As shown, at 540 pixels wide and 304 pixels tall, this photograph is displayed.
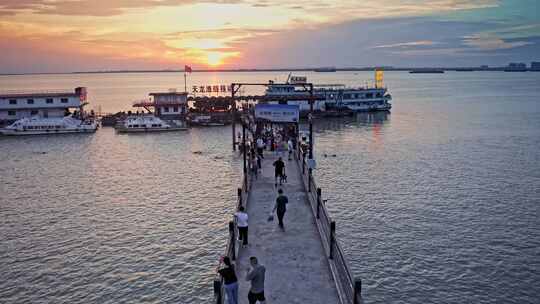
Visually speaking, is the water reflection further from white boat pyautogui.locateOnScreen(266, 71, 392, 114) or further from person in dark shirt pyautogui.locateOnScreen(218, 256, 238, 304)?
person in dark shirt pyautogui.locateOnScreen(218, 256, 238, 304)

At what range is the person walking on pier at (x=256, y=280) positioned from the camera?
1046cm

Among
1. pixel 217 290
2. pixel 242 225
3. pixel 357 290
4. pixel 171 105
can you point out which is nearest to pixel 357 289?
pixel 357 290

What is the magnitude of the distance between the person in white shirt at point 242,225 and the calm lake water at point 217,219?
493 centimetres

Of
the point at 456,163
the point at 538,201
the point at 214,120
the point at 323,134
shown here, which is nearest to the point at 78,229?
the point at 538,201

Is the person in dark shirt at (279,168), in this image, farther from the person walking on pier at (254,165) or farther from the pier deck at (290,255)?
the person walking on pier at (254,165)

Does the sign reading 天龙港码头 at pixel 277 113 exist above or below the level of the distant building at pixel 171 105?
below

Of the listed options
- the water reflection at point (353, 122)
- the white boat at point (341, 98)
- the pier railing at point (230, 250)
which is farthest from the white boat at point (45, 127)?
the pier railing at point (230, 250)

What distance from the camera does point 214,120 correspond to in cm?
7538

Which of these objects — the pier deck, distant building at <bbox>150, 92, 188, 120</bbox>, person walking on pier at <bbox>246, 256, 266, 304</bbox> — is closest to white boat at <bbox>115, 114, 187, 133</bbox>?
distant building at <bbox>150, 92, 188, 120</bbox>

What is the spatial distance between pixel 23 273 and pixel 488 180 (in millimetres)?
31811

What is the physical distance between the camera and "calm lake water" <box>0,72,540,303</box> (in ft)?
63.0

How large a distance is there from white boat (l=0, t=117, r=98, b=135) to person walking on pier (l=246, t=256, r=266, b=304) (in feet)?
202

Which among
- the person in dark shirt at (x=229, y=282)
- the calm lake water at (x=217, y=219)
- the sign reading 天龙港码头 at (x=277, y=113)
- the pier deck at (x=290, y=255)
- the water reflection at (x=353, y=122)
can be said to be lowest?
the calm lake water at (x=217, y=219)

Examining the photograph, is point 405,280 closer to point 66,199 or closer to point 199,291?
point 199,291
